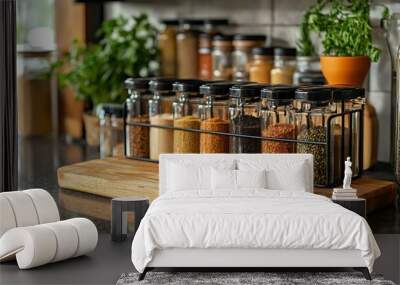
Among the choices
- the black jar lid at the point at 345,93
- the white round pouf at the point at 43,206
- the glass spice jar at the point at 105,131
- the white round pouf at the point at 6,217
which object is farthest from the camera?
the glass spice jar at the point at 105,131

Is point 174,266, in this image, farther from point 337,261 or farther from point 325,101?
point 325,101

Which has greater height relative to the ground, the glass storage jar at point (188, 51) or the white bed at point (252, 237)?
the glass storage jar at point (188, 51)

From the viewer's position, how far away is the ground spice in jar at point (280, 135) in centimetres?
486

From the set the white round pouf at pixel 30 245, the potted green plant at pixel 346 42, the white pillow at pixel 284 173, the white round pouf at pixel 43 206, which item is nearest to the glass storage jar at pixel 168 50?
the potted green plant at pixel 346 42

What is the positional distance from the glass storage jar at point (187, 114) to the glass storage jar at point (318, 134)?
0.66 meters

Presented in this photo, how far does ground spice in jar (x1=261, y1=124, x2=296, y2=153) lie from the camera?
4.86 metres

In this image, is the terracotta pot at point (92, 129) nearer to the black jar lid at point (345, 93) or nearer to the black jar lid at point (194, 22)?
the black jar lid at point (194, 22)

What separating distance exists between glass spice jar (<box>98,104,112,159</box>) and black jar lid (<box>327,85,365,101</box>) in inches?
69.0

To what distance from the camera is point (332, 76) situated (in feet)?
18.1

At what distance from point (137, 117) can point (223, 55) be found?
55.3 inches

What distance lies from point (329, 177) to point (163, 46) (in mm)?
2711

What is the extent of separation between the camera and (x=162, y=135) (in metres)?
5.36

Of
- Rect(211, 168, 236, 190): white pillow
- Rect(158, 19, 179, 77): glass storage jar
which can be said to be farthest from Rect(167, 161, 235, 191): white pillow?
Rect(158, 19, 179, 77): glass storage jar

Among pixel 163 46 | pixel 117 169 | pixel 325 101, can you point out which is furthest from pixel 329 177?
pixel 163 46
